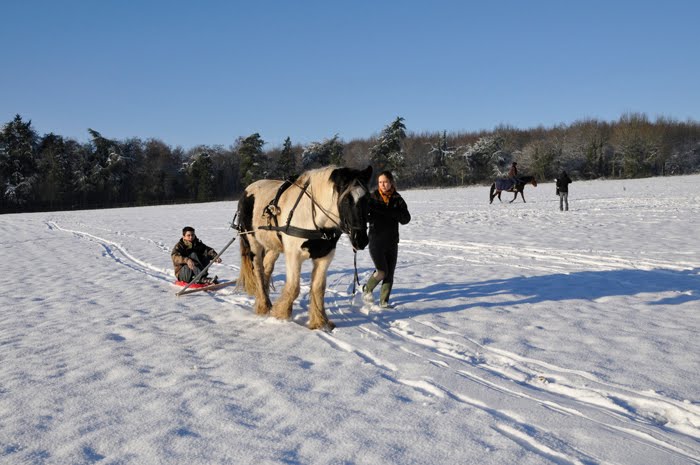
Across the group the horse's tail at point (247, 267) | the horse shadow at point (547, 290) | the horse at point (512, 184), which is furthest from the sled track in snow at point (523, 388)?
the horse at point (512, 184)

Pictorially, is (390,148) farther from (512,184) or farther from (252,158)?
(512,184)

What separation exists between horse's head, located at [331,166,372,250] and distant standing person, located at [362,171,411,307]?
1132 mm

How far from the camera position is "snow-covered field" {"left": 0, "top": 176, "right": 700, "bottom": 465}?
2.81 metres

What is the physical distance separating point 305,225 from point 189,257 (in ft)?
12.2

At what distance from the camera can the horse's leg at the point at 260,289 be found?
594 cm

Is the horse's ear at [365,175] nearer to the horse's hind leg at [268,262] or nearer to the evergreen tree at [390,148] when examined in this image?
the horse's hind leg at [268,262]

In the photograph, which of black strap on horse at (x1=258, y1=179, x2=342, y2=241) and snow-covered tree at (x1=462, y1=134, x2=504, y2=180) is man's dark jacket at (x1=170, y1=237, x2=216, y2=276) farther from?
snow-covered tree at (x1=462, y1=134, x2=504, y2=180)

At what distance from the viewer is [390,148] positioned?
61750mm

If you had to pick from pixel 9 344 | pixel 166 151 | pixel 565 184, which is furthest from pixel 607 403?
pixel 166 151

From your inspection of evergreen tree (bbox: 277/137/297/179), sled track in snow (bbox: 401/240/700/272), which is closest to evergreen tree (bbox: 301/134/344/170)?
evergreen tree (bbox: 277/137/297/179)

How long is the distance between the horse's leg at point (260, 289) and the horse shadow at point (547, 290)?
1.22m

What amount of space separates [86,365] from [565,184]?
19.9 m

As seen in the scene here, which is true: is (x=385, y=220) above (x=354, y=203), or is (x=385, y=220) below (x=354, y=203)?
below

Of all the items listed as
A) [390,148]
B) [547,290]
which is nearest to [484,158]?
[390,148]
